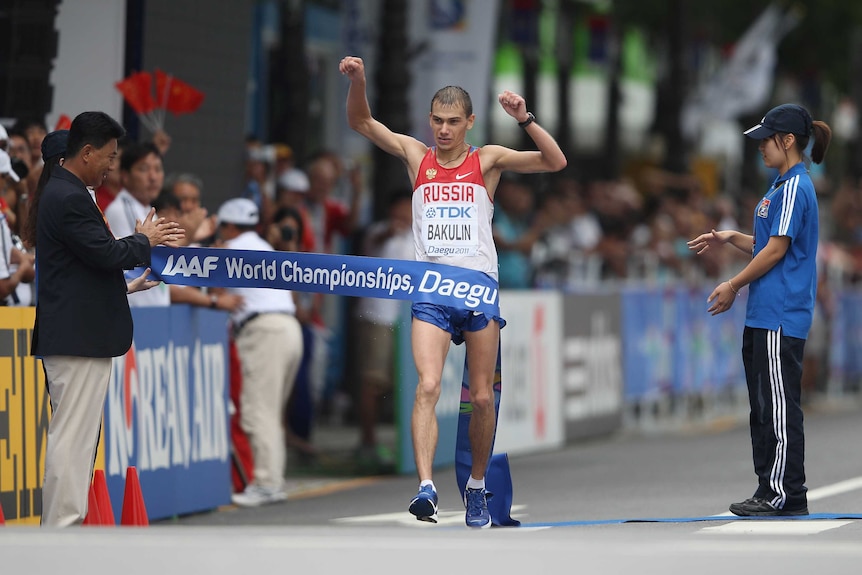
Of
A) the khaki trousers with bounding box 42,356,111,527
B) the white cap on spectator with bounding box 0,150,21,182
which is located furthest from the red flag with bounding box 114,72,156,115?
the khaki trousers with bounding box 42,356,111,527

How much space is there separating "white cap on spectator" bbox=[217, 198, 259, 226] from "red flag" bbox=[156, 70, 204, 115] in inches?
29.6

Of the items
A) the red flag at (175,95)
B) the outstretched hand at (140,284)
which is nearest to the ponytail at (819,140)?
the outstretched hand at (140,284)

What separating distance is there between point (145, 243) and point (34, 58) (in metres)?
4.62

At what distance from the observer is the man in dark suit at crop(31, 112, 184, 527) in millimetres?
8188

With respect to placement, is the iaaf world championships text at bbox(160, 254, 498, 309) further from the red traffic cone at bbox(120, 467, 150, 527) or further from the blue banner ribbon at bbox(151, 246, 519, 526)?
the red traffic cone at bbox(120, 467, 150, 527)

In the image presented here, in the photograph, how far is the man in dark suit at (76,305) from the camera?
819cm

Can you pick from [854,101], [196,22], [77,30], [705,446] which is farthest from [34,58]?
[854,101]

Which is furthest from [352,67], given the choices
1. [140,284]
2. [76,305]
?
[76,305]

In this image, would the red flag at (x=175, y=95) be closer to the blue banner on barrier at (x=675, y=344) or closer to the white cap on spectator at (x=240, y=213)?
the white cap on spectator at (x=240, y=213)

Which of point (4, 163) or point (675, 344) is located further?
point (675, 344)

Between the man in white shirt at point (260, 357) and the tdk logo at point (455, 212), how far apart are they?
314 centimetres

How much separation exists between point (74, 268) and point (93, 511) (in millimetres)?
1266

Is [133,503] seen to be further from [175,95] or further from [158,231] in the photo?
[175,95]

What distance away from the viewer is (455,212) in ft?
30.3
